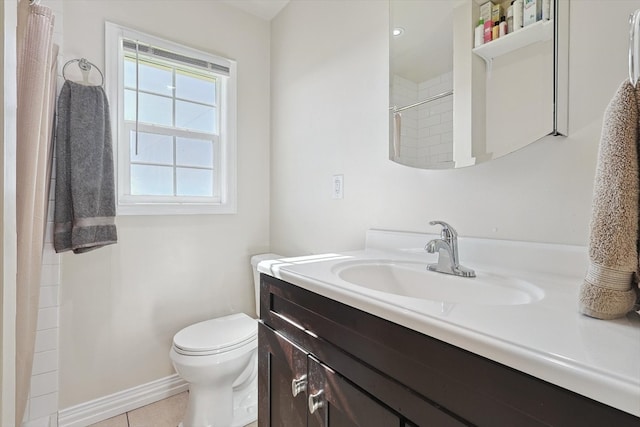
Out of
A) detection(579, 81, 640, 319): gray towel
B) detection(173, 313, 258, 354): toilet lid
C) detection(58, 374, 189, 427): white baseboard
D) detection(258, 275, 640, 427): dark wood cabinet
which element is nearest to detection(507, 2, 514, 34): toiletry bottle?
detection(579, 81, 640, 319): gray towel

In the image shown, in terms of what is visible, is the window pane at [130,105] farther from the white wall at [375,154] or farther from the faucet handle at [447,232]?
the faucet handle at [447,232]

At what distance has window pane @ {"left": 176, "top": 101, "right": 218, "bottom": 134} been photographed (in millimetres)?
1919

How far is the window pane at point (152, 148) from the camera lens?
1.77 meters

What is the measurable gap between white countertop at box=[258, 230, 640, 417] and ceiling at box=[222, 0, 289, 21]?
73.0 inches

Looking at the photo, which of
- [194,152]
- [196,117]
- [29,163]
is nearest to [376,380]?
[29,163]

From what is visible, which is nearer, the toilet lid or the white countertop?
the white countertop

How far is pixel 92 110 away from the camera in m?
1.50

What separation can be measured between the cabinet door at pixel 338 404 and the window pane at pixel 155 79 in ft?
5.83

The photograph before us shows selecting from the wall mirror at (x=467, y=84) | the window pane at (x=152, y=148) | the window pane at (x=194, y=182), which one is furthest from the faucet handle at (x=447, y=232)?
the window pane at (x=152, y=148)

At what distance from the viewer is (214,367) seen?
1.40 m

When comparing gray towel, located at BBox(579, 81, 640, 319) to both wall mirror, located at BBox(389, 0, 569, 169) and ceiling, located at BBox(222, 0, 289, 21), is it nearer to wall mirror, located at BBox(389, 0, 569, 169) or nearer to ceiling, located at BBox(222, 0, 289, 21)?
wall mirror, located at BBox(389, 0, 569, 169)

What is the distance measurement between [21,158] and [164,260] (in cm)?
88

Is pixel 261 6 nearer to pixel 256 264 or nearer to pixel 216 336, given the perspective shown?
pixel 256 264

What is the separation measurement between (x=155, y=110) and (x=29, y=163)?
86 centimetres
